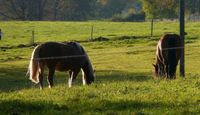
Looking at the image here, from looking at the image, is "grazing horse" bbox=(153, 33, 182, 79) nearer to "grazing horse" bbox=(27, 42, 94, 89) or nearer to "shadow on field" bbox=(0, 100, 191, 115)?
"grazing horse" bbox=(27, 42, 94, 89)

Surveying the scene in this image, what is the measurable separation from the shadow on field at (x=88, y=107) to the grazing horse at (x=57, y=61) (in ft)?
20.5

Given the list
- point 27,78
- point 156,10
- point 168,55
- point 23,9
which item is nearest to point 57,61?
point 168,55

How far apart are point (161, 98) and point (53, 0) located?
93.6 m

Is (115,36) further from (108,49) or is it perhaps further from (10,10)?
(10,10)

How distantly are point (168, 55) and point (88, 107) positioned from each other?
8.36m

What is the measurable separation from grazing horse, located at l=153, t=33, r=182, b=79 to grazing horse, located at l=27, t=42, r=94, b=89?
8.22 ft

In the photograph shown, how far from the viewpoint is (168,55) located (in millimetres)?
17562

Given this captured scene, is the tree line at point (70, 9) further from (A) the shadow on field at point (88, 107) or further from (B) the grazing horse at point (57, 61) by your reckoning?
(A) the shadow on field at point (88, 107)

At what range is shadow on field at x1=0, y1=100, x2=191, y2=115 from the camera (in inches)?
366

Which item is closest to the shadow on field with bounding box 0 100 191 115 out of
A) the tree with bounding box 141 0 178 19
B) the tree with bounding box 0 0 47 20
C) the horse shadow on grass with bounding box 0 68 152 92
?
the horse shadow on grass with bounding box 0 68 152 92

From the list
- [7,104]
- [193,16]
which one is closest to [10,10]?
[193,16]

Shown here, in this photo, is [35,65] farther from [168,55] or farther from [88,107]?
[88,107]

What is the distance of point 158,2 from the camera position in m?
91.6

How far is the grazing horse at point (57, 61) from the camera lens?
54.3 feet
